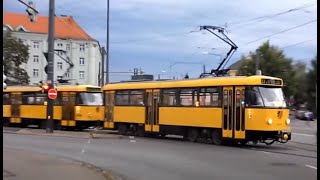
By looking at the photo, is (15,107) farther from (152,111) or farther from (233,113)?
(233,113)

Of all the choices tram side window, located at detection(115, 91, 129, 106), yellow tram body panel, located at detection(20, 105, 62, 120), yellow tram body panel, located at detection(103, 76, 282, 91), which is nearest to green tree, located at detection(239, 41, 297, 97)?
yellow tram body panel, located at detection(20, 105, 62, 120)

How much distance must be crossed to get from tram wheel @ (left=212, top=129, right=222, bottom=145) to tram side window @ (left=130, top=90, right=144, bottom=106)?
18.3ft

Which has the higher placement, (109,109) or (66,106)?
(66,106)

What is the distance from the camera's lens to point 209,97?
2375 centimetres

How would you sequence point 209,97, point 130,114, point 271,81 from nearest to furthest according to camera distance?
1. point 271,81
2. point 209,97
3. point 130,114

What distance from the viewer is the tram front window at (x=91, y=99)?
34.5 meters

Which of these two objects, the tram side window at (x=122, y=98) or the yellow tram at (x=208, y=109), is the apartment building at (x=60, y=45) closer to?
the tram side window at (x=122, y=98)

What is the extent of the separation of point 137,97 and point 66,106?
785 centimetres

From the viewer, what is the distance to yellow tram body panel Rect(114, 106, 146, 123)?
28.1 m

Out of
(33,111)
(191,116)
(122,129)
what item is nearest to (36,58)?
(33,111)

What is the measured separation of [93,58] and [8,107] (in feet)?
256

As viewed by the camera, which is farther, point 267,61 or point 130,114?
point 267,61

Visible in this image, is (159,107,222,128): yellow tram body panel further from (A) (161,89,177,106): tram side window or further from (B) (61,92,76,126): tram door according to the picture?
(B) (61,92,76,126): tram door

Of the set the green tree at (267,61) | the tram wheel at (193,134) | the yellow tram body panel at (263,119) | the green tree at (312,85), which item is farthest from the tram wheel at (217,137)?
the green tree at (267,61)
